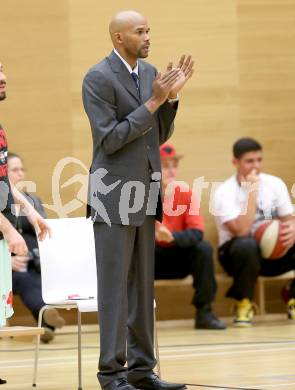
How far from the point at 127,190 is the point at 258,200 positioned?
422cm

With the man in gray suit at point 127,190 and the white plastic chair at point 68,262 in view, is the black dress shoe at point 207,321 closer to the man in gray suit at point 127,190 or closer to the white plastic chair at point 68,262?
the white plastic chair at point 68,262

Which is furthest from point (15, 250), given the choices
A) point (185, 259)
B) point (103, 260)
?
point (185, 259)

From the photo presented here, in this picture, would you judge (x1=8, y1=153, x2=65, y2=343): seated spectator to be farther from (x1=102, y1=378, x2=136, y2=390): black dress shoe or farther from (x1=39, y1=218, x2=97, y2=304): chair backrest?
(x1=102, y1=378, x2=136, y2=390): black dress shoe

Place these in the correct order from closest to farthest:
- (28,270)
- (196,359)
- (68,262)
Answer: (68,262), (196,359), (28,270)

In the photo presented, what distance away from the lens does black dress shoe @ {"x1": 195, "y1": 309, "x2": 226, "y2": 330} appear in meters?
7.87

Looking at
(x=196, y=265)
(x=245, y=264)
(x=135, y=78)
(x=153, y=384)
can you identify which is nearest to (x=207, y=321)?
(x=196, y=265)

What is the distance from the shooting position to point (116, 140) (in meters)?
4.15

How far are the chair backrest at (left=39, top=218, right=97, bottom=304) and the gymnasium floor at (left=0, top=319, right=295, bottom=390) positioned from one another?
1.54ft

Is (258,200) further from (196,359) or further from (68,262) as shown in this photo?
(68,262)

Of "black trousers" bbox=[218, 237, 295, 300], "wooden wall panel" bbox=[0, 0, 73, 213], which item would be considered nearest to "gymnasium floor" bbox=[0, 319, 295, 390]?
"black trousers" bbox=[218, 237, 295, 300]

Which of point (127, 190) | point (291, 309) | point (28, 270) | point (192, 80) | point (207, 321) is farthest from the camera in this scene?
point (192, 80)

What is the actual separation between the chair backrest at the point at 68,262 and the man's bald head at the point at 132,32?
127 centimetres

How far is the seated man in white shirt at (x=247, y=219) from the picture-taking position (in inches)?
319

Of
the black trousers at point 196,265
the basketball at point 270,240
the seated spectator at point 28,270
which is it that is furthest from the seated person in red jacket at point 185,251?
the seated spectator at point 28,270
